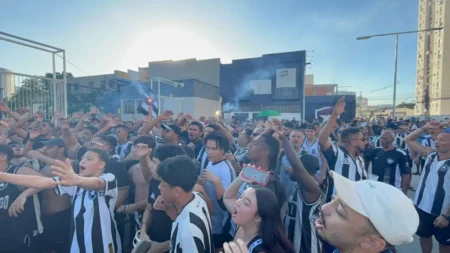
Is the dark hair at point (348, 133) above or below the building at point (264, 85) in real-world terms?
below

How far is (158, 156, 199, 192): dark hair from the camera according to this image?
214 cm

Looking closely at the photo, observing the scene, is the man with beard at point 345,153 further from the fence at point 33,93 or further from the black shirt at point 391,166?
the fence at point 33,93

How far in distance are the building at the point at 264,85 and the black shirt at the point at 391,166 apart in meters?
28.6

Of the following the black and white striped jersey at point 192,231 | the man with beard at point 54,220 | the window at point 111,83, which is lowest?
the man with beard at point 54,220

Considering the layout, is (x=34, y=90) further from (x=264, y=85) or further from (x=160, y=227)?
(x=264, y=85)

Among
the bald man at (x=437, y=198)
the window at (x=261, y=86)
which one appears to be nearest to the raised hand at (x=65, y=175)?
the bald man at (x=437, y=198)

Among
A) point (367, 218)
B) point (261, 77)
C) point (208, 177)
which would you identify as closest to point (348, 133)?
point (208, 177)

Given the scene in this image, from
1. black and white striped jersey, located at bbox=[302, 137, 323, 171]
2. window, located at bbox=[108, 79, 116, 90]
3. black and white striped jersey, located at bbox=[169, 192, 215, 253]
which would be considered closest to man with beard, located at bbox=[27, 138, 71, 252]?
black and white striped jersey, located at bbox=[169, 192, 215, 253]

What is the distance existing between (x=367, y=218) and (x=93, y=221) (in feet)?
8.04

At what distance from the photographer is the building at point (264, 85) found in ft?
113

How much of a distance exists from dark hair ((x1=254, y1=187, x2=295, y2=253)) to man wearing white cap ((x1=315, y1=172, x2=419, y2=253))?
61 cm

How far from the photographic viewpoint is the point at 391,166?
532cm

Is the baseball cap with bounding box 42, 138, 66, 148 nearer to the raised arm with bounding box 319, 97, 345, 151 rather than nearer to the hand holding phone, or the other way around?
the hand holding phone

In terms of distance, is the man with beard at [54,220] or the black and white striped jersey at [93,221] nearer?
the black and white striped jersey at [93,221]
